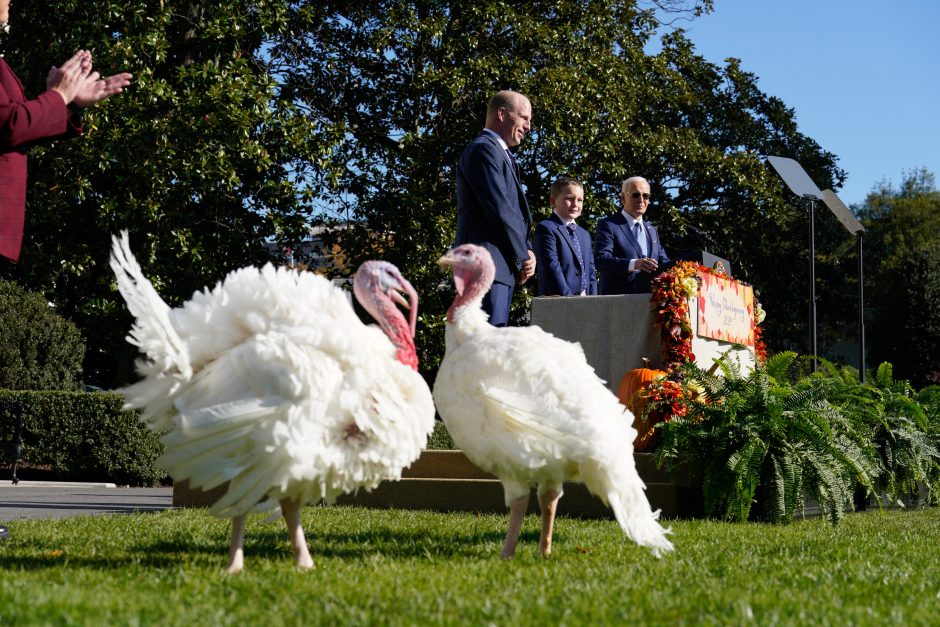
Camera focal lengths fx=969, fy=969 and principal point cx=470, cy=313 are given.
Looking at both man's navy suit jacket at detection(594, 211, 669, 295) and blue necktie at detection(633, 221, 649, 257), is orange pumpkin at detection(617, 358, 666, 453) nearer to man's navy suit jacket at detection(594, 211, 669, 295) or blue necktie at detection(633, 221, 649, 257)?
man's navy suit jacket at detection(594, 211, 669, 295)

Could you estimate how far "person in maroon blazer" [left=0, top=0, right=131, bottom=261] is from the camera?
512cm

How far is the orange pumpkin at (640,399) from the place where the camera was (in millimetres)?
8906

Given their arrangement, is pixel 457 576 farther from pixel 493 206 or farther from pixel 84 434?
pixel 84 434

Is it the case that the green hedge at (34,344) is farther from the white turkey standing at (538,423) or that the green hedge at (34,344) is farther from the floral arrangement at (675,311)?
the white turkey standing at (538,423)

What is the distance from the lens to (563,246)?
10.1m

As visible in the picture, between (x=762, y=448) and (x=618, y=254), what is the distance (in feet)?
10.4

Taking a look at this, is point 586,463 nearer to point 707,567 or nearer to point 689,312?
point 707,567

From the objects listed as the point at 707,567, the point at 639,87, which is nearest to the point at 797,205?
the point at 639,87

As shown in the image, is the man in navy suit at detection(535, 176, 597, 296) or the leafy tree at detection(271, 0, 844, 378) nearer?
the man in navy suit at detection(535, 176, 597, 296)

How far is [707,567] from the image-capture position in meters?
5.39

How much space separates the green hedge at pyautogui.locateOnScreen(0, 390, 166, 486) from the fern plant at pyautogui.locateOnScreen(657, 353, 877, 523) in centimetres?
1068

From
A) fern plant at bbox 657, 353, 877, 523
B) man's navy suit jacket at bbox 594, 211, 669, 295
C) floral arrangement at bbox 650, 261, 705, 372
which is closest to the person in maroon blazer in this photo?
fern plant at bbox 657, 353, 877, 523

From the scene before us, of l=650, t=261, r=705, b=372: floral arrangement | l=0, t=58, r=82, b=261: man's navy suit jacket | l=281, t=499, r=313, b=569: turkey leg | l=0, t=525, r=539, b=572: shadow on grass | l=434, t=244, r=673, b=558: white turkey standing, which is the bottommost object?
l=0, t=525, r=539, b=572: shadow on grass

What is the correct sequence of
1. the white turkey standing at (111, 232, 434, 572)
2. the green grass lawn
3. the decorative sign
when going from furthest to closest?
the decorative sign, the white turkey standing at (111, 232, 434, 572), the green grass lawn
